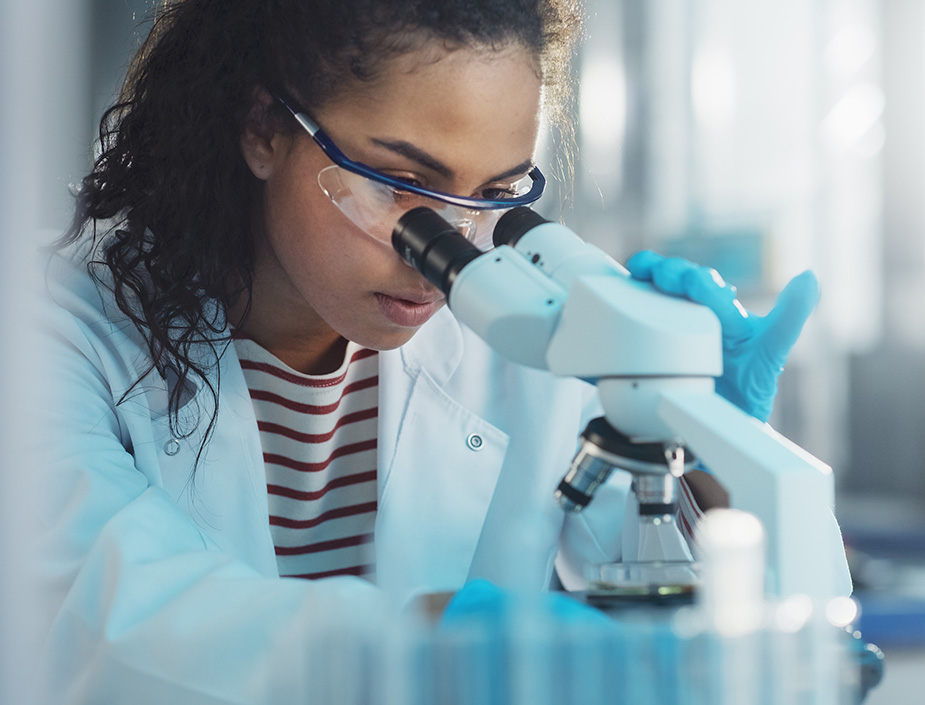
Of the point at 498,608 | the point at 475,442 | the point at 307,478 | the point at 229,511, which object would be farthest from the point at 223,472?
the point at 498,608

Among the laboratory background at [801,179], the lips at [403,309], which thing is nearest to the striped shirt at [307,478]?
the lips at [403,309]

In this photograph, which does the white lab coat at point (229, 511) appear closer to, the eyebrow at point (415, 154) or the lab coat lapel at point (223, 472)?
the lab coat lapel at point (223, 472)

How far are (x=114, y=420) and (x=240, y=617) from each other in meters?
0.60

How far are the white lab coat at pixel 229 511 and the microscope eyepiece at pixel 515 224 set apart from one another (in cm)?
34

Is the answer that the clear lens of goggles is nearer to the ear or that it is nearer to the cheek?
the cheek

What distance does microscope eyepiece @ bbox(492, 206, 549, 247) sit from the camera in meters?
1.00

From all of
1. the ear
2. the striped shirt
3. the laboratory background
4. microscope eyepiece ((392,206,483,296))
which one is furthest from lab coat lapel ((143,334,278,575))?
the laboratory background

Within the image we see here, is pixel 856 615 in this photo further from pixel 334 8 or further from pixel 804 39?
pixel 804 39

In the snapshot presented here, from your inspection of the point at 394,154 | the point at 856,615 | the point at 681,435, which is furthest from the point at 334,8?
the point at 856,615

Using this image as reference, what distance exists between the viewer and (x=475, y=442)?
142 centimetres

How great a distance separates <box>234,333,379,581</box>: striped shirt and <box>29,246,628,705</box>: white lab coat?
0.30 ft

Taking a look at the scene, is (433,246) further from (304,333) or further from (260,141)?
(304,333)

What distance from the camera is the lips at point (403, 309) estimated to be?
3.96 ft

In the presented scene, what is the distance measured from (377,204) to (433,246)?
7.2 inches
